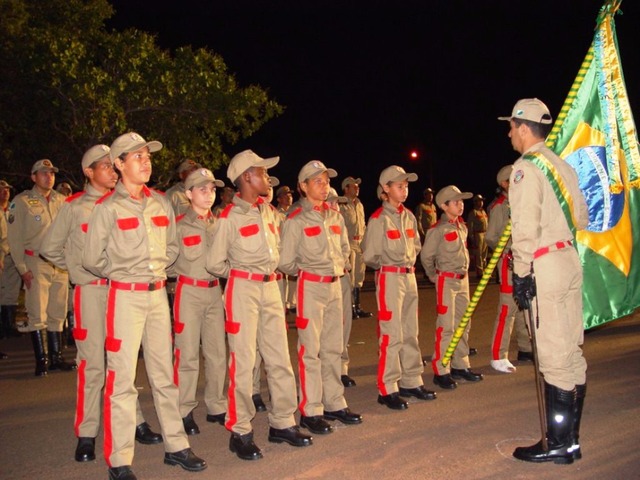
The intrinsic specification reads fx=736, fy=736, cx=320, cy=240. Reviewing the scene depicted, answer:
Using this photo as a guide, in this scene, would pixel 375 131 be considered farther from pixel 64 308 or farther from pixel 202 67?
pixel 64 308

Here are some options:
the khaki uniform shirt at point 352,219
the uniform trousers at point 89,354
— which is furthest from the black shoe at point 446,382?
the khaki uniform shirt at point 352,219

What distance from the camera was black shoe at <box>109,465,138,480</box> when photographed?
547 cm

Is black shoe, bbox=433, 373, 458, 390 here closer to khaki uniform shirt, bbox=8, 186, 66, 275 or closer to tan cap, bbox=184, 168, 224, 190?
tan cap, bbox=184, 168, 224, 190

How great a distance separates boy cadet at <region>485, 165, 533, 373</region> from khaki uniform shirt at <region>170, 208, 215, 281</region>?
3795 millimetres

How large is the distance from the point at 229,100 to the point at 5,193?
17.1 feet

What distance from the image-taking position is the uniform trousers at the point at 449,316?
27.7ft

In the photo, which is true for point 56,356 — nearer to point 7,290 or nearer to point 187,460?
point 7,290

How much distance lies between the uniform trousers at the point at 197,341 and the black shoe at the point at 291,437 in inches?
34.4

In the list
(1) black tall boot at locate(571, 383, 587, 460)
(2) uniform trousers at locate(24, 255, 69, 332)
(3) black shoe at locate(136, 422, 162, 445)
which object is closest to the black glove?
(1) black tall boot at locate(571, 383, 587, 460)

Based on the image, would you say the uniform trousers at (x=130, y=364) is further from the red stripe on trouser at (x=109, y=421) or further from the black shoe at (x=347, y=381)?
the black shoe at (x=347, y=381)

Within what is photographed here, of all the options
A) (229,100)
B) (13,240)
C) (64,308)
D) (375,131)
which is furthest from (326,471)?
(375,131)

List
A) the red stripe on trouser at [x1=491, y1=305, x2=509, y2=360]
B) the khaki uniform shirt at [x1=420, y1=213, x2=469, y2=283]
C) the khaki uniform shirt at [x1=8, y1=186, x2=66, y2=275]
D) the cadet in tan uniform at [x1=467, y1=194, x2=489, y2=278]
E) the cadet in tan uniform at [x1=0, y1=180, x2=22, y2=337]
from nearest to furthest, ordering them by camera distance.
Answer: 1. the khaki uniform shirt at [x1=420, y1=213, x2=469, y2=283]
2. the red stripe on trouser at [x1=491, y1=305, x2=509, y2=360]
3. the khaki uniform shirt at [x1=8, y1=186, x2=66, y2=275]
4. the cadet in tan uniform at [x1=0, y1=180, x2=22, y2=337]
5. the cadet in tan uniform at [x1=467, y1=194, x2=489, y2=278]

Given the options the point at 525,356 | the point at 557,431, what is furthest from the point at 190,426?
the point at 525,356

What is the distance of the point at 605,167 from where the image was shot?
6660 millimetres
